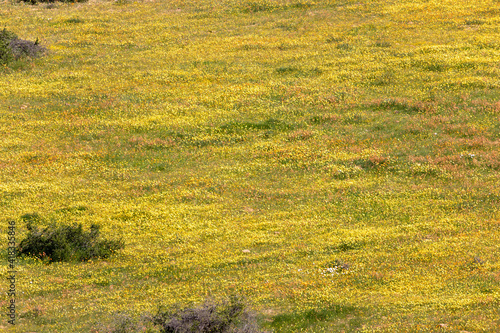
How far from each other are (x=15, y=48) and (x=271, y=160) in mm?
21495

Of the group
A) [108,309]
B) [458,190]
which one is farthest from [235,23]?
[108,309]

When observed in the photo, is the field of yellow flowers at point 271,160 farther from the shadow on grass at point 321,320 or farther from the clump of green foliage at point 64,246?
the clump of green foliage at point 64,246

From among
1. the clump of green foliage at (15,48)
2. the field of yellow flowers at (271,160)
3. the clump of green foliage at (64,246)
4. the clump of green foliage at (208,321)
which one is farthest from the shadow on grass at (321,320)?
the clump of green foliage at (15,48)

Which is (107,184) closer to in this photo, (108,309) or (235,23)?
(108,309)

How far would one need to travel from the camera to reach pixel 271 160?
91.8 ft

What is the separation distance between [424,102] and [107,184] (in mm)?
16213

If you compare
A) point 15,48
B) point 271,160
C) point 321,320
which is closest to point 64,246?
point 321,320

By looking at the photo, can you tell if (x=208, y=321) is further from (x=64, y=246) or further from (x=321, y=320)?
(x=64, y=246)

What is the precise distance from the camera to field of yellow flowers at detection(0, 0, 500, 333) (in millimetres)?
17594

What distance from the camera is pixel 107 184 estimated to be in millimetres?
26281

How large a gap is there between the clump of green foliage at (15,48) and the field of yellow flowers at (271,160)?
33.6 inches

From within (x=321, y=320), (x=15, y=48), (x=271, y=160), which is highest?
(x=15, y=48)

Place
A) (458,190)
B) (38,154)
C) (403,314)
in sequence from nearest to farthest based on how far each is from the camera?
(403,314) < (458,190) < (38,154)

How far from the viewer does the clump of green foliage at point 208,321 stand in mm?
14359
